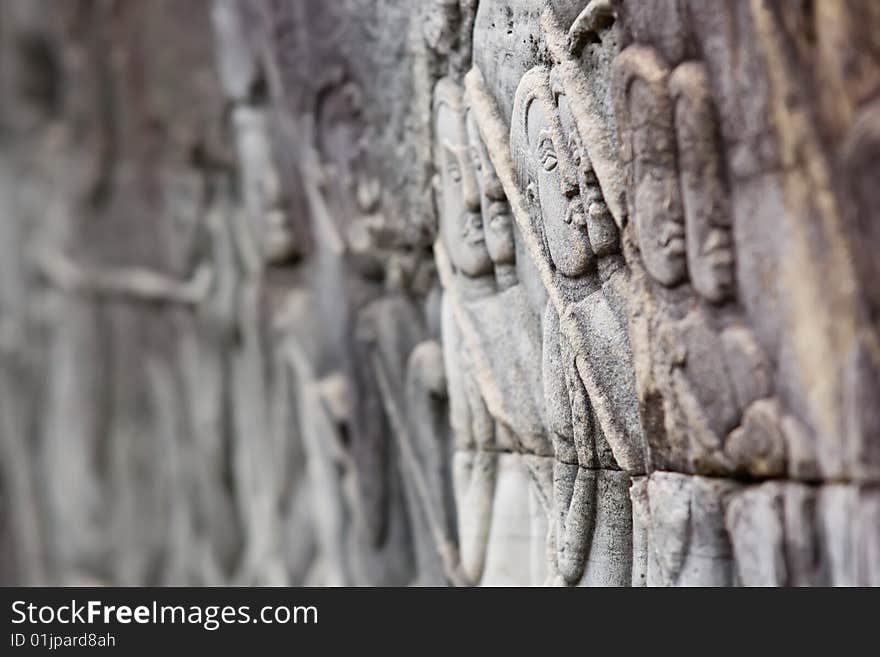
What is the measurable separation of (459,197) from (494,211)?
11.6 inches

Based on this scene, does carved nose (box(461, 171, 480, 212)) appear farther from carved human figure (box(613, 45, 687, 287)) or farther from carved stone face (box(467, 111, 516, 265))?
carved human figure (box(613, 45, 687, 287))

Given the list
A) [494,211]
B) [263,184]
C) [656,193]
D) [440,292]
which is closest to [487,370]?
[494,211]

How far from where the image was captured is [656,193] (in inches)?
105

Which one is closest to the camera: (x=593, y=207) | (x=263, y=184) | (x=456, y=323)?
(x=593, y=207)

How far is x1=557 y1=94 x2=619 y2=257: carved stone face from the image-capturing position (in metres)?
2.98

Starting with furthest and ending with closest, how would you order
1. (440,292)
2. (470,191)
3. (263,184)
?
1. (263,184)
2. (440,292)
3. (470,191)

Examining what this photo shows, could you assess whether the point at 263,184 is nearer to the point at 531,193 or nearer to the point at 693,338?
the point at 531,193

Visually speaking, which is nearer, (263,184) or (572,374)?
(572,374)

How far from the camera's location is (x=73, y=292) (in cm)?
745

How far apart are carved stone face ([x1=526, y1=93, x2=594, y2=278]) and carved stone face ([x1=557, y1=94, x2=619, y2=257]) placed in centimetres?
4

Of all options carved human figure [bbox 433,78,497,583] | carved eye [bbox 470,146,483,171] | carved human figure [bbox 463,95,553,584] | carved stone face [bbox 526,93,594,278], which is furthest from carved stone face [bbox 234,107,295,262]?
carved stone face [bbox 526,93,594,278]

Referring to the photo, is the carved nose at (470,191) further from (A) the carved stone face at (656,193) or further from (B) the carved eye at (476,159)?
(A) the carved stone face at (656,193)

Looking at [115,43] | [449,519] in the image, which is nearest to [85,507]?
[115,43]
